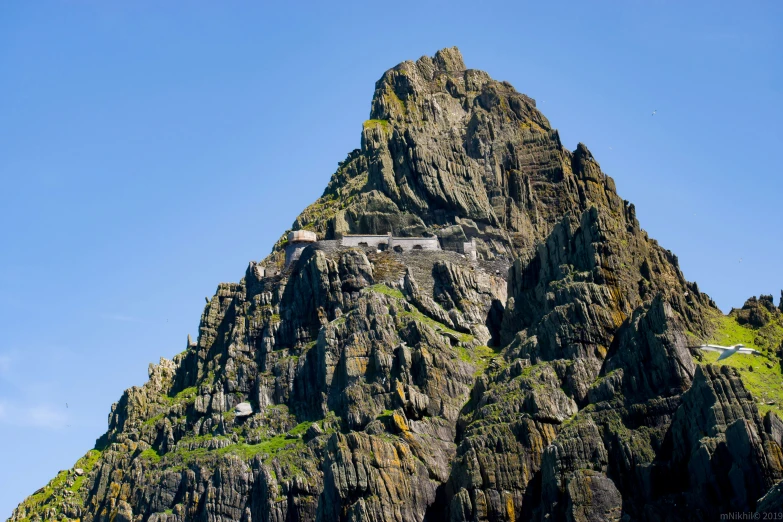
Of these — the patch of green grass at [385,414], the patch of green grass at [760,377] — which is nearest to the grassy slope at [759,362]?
the patch of green grass at [760,377]

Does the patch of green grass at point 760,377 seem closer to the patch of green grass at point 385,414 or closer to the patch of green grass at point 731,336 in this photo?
the patch of green grass at point 731,336

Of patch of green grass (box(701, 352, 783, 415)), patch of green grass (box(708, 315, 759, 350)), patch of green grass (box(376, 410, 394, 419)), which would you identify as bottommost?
patch of green grass (box(701, 352, 783, 415))

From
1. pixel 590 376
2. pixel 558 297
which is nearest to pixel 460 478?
pixel 590 376

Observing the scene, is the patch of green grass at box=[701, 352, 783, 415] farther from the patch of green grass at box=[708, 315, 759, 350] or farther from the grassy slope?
the patch of green grass at box=[708, 315, 759, 350]

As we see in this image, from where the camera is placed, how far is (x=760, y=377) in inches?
7008

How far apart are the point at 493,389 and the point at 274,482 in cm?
3131

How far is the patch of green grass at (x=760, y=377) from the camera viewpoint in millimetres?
168250

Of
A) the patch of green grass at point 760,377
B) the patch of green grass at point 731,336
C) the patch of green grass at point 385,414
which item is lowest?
the patch of green grass at point 760,377

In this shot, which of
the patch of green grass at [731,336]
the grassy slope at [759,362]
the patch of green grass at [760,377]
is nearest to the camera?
the patch of green grass at [760,377]

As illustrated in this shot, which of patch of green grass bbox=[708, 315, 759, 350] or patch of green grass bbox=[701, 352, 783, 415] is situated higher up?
patch of green grass bbox=[708, 315, 759, 350]

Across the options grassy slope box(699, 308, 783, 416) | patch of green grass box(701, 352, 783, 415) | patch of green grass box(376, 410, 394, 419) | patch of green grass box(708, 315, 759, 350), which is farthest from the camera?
patch of green grass box(708, 315, 759, 350)

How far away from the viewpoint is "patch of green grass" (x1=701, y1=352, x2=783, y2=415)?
168250mm

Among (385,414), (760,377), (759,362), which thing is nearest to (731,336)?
(759,362)

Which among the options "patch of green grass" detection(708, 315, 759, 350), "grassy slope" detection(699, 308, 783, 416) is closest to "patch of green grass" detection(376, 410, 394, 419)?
"grassy slope" detection(699, 308, 783, 416)
